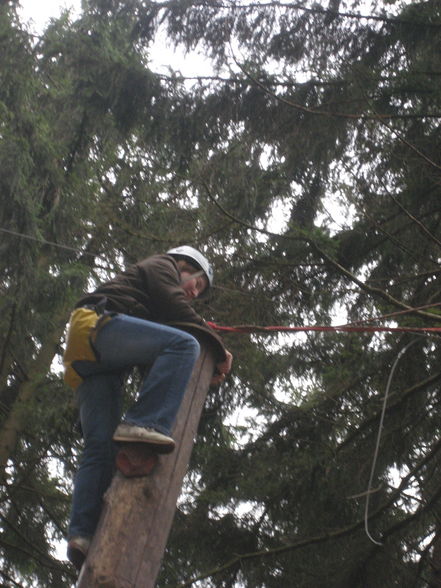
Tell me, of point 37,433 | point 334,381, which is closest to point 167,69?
point 334,381

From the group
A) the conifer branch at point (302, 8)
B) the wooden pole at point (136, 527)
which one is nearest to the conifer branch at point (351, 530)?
the wooden pole at point (136, 527)

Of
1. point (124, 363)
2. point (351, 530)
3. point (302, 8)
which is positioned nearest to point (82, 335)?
point (124, 363)

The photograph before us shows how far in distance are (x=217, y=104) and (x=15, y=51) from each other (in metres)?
2.77

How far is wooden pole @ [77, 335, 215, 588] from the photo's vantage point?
2.88m

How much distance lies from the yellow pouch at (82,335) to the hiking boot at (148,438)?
0.50 m

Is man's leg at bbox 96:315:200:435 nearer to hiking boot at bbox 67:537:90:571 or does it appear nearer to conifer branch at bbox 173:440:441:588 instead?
hiking boot at bbox 67:537:90:571

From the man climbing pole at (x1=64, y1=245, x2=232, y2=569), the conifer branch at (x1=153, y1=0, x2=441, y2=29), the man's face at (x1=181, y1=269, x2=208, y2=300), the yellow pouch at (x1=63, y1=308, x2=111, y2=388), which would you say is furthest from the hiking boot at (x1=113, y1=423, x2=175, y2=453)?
the conifer branch at (x1=153, y1=0, x2=441, y2=29)

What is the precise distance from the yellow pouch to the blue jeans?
0.03 metres

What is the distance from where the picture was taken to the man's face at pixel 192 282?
4.07 m

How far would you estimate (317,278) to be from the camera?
22.6 feet

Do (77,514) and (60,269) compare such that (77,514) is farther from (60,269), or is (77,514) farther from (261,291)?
(60,269)

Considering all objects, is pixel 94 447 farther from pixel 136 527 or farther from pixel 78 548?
pixel 136 527

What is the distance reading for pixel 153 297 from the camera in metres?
3.78

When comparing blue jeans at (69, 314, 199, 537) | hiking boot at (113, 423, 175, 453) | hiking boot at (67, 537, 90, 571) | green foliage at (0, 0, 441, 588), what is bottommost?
hiking boot at (67, 537, 90, 571)
